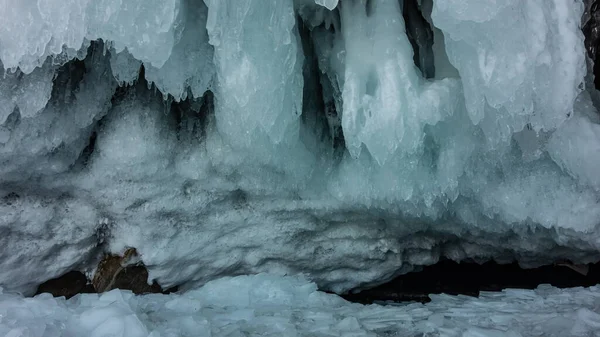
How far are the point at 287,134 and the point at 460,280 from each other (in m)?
1.99

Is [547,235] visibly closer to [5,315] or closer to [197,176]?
[197,176]

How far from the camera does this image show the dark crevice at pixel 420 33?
2.69m

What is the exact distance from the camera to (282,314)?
2477 millimetres

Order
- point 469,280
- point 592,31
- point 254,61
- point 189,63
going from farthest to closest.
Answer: point 469,280, point 592,31, point 189,63, point 254,61

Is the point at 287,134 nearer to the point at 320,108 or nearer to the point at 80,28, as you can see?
the point at 320,108

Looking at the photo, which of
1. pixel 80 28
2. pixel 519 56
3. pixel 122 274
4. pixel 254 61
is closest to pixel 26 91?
pixel 80 28

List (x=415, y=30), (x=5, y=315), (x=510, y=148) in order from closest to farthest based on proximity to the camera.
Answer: (x=5, y=315)
(x=510, y=148)
(x=415, y=30)

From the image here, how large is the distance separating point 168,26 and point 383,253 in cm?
193

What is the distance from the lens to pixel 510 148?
2516mm

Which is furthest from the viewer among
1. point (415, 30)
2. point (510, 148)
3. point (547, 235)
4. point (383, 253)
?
point (383, 253)

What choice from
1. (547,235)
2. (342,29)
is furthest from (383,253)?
(342,29)

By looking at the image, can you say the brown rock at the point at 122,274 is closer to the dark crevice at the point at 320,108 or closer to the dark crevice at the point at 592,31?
the dark crevice at the point at 320,108

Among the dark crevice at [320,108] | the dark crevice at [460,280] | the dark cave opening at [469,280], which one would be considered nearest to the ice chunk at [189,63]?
the dark crevice at [320,108]

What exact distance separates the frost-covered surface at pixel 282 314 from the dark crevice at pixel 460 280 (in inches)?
29.1
